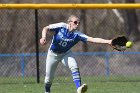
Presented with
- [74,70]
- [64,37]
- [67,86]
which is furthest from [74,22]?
[67,86]

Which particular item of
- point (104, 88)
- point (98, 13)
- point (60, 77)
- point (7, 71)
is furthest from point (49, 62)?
point (98, 13)

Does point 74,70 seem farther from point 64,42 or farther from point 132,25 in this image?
point 132,25

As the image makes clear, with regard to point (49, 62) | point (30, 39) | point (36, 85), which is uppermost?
point (49, 62)

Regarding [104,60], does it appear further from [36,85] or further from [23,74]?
[36,85]

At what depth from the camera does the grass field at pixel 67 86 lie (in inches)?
488

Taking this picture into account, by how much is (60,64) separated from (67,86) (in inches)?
→ 168

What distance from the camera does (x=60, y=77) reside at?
16.4m

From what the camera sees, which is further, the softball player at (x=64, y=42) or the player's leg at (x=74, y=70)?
the softball player at (x=64, y=42)

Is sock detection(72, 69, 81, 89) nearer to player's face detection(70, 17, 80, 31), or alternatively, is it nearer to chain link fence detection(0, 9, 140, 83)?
player's face detection(70, 17, 80, 31)

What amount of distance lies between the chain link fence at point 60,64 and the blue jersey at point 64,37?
440 centimetres

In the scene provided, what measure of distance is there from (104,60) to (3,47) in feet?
13.4

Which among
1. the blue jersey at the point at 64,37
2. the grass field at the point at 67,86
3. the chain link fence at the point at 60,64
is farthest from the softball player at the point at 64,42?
the chain link fence at the point at 60,64

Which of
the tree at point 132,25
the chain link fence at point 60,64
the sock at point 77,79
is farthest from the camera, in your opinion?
the tree at point 132,25

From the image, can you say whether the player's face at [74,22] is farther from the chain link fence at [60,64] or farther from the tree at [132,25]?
the tree at [132,25]
